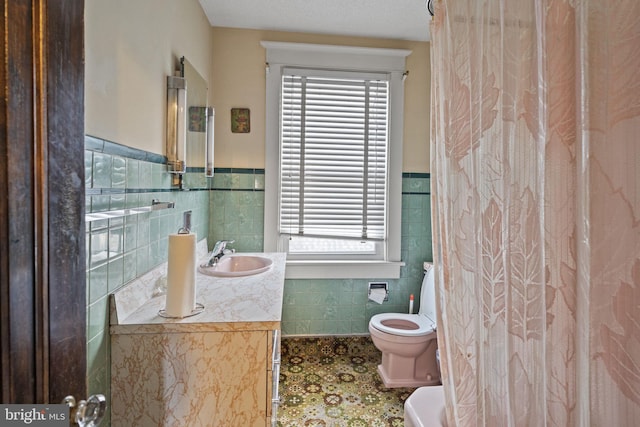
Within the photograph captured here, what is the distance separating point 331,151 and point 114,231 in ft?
5.69

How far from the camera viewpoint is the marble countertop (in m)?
1.12

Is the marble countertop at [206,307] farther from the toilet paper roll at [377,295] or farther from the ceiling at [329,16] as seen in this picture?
the ceiling at [329,16]

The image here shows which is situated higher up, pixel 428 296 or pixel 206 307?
pixel 206 307

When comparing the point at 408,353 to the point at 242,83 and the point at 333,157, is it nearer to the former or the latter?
the point at 333,157

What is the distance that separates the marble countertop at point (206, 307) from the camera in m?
1.12

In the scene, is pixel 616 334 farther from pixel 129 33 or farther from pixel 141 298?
pixel 129 33

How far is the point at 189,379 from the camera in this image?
1.13 meters

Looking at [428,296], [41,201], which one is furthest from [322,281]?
[41,201]

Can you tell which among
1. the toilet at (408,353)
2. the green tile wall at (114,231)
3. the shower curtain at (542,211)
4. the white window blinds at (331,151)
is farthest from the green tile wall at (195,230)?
the shower curtain at (542,211)

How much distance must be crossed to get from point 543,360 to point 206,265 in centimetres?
166

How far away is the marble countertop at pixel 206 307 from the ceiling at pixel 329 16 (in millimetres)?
1809

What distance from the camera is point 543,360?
66cm

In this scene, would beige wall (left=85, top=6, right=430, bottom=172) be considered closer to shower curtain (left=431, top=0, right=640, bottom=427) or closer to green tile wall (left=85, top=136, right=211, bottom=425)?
green tile wall (left=85, top=136, right=211, bottom=425)

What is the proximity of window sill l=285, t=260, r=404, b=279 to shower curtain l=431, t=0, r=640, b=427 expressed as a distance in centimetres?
172
